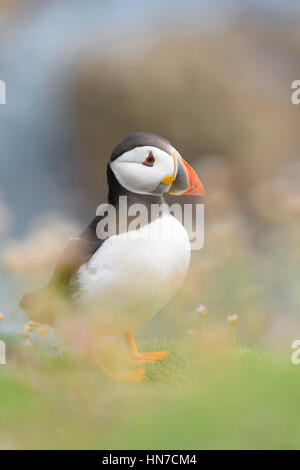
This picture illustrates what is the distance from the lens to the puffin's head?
4.34ft

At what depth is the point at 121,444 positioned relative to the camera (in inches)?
36.4

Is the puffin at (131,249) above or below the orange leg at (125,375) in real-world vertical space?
above

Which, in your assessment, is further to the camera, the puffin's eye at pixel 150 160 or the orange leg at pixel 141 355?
the orange leg at pixel 141 355

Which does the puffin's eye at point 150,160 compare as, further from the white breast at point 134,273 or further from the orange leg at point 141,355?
the orange leg at point 141,355

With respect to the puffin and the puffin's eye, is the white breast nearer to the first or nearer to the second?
the puffin

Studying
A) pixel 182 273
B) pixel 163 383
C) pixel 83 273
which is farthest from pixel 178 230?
pixel 163 383

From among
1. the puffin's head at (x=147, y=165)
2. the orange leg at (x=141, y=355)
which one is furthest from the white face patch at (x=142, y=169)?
the orange leg at (x=141, y=355)

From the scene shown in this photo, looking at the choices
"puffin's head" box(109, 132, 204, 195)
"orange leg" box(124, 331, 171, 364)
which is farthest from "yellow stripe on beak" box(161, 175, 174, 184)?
"orange leg" box(124, 331, 171, 364)

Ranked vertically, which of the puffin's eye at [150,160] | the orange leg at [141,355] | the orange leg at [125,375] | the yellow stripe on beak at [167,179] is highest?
the puffin's eye at [150,160]

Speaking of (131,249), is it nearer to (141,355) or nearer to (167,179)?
(167,179)

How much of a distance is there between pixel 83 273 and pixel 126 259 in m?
0.13

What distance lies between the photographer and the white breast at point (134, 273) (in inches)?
51.1
